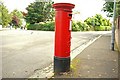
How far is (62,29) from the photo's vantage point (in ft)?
21.4

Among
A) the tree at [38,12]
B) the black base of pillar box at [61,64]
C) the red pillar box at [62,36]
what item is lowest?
the black base of pillar box at [61,64]

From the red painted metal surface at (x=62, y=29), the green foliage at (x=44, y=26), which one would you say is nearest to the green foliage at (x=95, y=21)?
the green foliage at (x=44, y=26)

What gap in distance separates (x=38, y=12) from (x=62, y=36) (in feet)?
173

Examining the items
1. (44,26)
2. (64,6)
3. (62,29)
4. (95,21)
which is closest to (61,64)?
(62,29)

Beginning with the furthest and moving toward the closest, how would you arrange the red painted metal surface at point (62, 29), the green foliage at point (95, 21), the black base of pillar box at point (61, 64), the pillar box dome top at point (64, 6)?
1. the green foliage at point (95, 21)
2. the black base of pillar box at point (61, 64)
3. the red painted metal surface at point (62, 29)
4. the pillar box dome top at point (64, 6)

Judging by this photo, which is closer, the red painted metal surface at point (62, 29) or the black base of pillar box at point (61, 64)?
the red painted metal surface at point (62, 29)

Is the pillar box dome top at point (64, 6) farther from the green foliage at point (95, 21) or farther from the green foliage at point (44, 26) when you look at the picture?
the green foliage at point (95, 21)

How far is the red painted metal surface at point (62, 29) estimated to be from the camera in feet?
21.2

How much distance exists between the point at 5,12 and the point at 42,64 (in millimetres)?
46054

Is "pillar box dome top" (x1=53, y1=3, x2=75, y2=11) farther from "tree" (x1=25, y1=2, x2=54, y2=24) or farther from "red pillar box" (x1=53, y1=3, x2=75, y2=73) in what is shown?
"tree" (x1=25, y1=2, x2=54, y2=24)

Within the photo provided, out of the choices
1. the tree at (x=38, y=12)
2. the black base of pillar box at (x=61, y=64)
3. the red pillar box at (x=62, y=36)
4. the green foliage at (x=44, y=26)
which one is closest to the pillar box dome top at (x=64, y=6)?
the red pillar box at (x=62, y=36)

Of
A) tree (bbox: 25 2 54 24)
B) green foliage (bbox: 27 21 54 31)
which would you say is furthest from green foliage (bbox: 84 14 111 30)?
green foliage (bbox: 27 21 54 31)

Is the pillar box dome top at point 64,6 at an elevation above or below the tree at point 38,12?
below

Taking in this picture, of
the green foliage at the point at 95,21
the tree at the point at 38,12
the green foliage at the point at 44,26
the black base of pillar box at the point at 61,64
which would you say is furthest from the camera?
the green foliage at the point at 95,21
